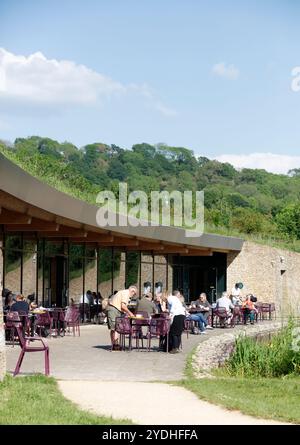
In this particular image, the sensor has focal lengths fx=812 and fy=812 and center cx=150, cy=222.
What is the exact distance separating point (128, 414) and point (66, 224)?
13.3 metres

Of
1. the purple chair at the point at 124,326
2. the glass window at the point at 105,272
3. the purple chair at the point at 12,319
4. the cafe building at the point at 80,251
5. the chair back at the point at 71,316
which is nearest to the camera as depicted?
the purple chair at the point at 12,319

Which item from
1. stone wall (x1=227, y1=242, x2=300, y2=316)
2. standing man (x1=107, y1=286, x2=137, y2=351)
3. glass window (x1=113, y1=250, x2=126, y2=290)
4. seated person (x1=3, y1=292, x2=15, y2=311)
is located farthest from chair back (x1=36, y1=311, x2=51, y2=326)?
stone wall (x1=227, y1=242, x2=300, y2=316)

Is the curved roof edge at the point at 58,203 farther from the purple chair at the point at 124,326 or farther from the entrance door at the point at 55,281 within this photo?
the purple chair at the point at 124,326

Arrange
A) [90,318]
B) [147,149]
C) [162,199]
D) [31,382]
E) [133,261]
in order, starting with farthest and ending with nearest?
1. [147,149]
2. [162,199]
3. [133,261]
4. [90,318]
5. [31,382]

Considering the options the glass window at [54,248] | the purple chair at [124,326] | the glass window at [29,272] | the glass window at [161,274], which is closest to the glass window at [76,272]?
the glass window at [54,248]

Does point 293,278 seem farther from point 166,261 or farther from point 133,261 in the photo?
point 133,261

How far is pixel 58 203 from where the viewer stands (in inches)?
734

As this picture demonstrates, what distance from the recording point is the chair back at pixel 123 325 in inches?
632

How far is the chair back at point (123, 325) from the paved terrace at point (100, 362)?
428 millimetres

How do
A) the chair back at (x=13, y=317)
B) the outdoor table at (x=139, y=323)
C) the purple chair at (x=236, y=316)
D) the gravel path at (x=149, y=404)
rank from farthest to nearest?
the purple chair at (x=236, y=316), the outdoor table at (x=139, y=323), the chair back at (x=13, y=317), the gravel path at (x=149, y=404)
